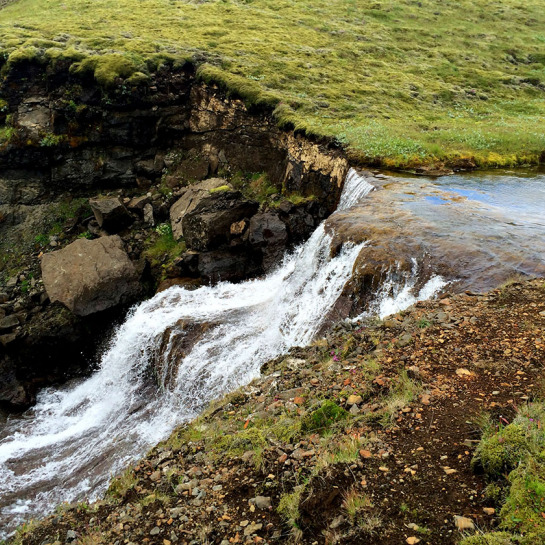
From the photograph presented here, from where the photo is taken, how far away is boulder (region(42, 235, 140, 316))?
17.1m

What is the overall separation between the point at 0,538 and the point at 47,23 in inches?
1279

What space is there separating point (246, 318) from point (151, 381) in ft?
11.8

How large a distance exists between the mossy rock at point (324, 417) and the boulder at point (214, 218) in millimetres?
12022

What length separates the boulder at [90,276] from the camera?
1711cm

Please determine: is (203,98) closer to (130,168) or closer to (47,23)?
(130,168)

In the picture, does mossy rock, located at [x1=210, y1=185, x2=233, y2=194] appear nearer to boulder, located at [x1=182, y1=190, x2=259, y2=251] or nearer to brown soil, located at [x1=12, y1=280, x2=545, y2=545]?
boulder, located at [x1=182, y1=190, x2=259, y2=251]

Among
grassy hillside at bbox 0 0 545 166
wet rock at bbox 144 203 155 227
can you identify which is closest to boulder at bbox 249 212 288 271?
grassy hillside at bbox 0 0 545 166

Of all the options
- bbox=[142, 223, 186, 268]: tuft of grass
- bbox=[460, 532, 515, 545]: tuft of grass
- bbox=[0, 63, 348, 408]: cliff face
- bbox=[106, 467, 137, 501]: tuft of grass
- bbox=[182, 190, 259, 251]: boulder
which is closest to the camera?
bbox=[460, 532, 515, 545]: tuft of grass

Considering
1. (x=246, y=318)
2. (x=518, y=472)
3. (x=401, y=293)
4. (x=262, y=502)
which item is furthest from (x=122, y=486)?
(x=246, y=318)

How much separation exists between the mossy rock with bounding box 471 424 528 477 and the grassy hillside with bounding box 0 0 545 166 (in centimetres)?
1412

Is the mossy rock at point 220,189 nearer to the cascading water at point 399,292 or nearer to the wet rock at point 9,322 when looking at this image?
the wet rock at point 9,322

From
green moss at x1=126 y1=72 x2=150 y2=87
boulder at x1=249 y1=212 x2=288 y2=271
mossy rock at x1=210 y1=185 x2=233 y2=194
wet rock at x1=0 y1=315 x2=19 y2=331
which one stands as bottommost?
wet rock at x1=0 y1=315 x2=19 y2=331

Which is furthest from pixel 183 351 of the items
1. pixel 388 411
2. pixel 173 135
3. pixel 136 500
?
pixel 173 135

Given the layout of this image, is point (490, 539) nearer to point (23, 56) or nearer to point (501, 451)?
point (501, 451)
